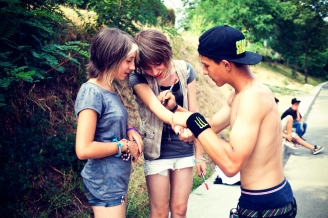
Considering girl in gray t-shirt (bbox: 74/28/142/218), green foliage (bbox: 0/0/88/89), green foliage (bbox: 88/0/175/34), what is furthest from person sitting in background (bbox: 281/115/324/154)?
girl in gray t-shirt (bbox: 74/28/142/218)

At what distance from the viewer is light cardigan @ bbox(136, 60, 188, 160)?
2.61 meters

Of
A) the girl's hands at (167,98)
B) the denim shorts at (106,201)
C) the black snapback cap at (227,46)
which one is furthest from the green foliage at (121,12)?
the denim shorts at (106,201)

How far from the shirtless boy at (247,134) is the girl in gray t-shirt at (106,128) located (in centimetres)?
53

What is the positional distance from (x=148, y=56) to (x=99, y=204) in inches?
44.7

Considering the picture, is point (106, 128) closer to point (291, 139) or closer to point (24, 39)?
point (24, 39)

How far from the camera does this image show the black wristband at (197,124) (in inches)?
76.0

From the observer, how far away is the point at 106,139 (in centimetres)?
219

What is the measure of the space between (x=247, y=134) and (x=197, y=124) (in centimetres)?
31

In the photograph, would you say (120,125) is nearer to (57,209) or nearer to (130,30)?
(57,209)

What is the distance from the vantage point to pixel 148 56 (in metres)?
2.47

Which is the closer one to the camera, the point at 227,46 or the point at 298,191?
the point at 227,46

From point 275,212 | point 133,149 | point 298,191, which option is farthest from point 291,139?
point 133,149

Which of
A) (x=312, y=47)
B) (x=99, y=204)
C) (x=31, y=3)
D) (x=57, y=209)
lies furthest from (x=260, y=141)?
(x=312, y=47)

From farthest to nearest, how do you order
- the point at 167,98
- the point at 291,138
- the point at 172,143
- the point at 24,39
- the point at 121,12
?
the point at 291,138 < the point at 121,12 < the point at 24,39 < the point at 172,143 < the point at 167,98
